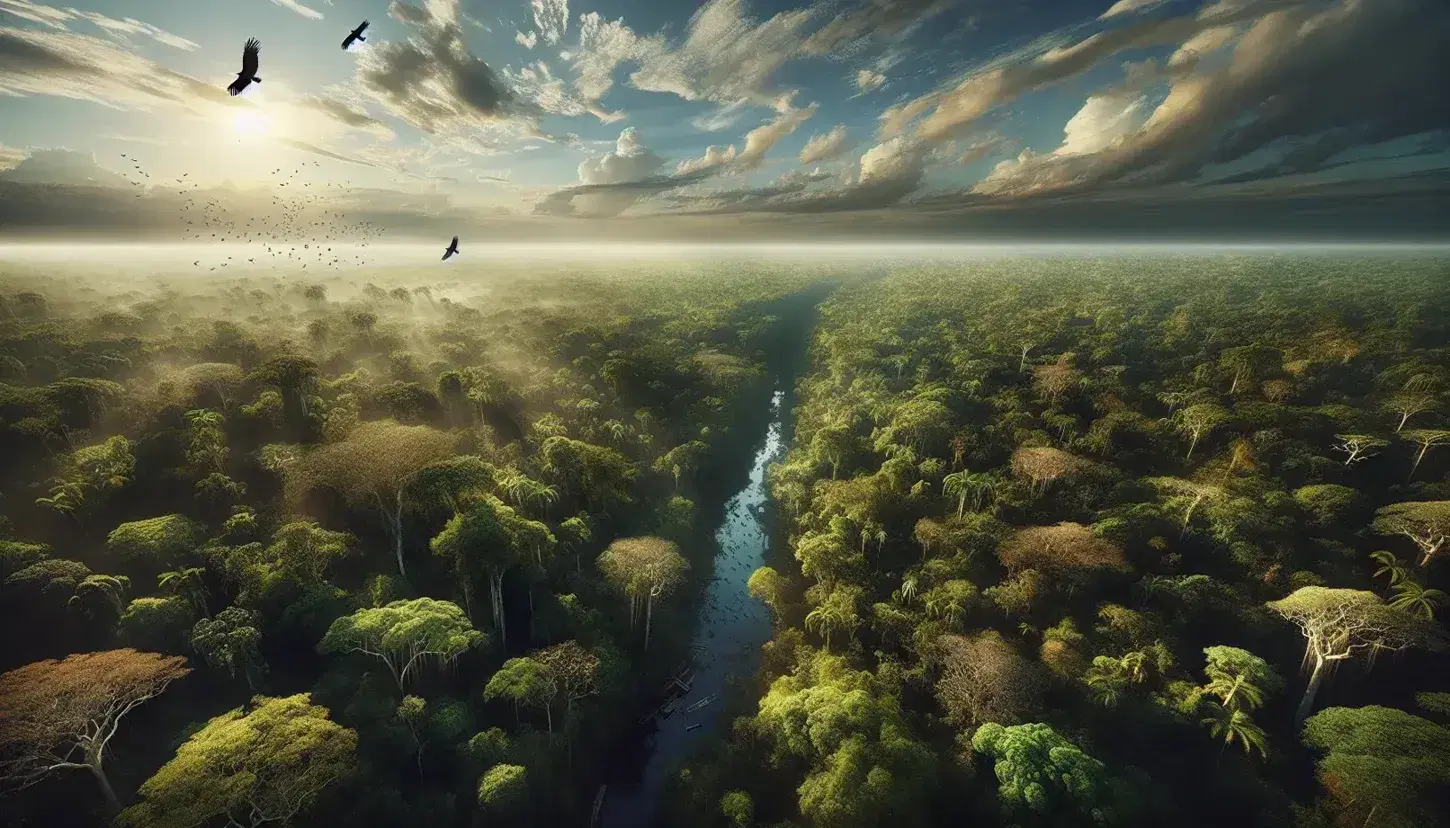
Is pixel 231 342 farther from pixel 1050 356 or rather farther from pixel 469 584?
pixel 1050 356

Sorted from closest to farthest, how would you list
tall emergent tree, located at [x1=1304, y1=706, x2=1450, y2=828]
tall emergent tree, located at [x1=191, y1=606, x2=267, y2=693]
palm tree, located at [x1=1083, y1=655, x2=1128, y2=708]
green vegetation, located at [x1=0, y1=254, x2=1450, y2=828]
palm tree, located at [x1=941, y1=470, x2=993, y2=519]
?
1. tall emergent tree, located at [x1=1304, y1=706, x2=1450, y2=828]
2. green vegetation, located at [x1=0, y1=254, x2=1450, y2=828]
3. tall emergent tree, located at [x1=191, y1=606, x2=267, y2=693]
4. palm tree, located at [x1=1083, y1=655, x2=1128, y2=708]
5. palm tree, located at [x1=941, y1=470, x2=993, y2=519]

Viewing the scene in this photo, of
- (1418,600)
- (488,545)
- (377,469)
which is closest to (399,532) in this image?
(377,469)

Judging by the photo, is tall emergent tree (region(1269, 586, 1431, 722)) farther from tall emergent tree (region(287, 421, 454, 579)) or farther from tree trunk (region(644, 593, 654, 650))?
tall emergent tree (region(287, 421, 454, 579))

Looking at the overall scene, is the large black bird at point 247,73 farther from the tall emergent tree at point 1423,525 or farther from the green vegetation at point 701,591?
the tall emergent tree at point 1423,525

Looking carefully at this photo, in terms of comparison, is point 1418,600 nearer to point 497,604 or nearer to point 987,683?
point 987,683

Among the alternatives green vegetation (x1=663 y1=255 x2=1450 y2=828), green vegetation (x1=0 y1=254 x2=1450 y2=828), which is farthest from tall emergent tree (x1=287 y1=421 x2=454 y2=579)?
green vegetation (x1=663 y1=255 x2=1450 y2=828)
